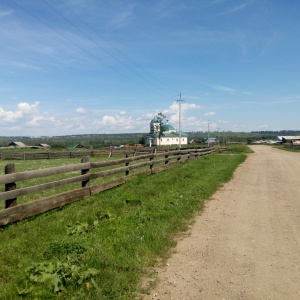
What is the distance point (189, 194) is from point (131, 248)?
17.6ft

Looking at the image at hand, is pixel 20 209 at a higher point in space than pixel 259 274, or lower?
higher

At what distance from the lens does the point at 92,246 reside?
17.4 feet

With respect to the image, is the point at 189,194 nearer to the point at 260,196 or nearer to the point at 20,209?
the point at 260,196

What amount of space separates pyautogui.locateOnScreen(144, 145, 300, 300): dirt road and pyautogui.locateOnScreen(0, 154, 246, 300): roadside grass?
15.0 inches

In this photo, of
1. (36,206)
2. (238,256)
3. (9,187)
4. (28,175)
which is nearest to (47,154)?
(36,206)

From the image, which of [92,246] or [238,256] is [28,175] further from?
[238,256]

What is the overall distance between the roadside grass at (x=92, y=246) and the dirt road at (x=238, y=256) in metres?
0.38

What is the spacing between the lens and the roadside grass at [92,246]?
4059 mm

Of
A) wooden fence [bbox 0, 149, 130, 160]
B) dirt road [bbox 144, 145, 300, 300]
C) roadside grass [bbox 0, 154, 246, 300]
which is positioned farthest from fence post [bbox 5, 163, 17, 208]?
wooden fence [bbox 0, 149, 130, 160]

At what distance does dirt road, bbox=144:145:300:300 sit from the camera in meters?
4.16

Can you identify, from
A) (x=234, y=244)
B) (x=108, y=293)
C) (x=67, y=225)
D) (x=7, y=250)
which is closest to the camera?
(x=108, y=293)

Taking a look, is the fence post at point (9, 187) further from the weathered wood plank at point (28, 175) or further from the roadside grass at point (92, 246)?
the roadside grass at point (92, 246)

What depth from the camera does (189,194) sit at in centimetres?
1051

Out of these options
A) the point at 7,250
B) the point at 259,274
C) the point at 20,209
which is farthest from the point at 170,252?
the point at 20,209
